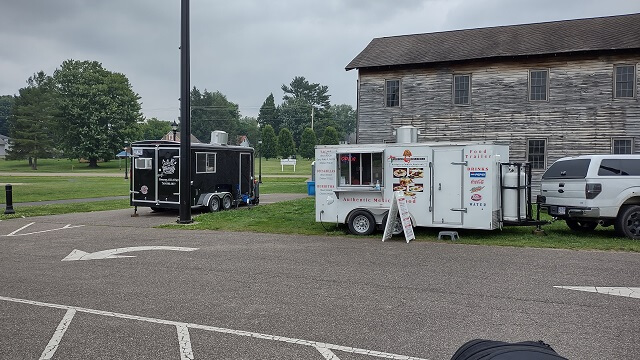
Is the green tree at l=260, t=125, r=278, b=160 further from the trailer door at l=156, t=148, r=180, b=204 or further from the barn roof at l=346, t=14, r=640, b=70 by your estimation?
the trailer door at l=156, t=148, r=180, b=204

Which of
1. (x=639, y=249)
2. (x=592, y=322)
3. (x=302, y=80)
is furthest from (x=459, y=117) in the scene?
(x=302, y=80)

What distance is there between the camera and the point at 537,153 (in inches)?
899

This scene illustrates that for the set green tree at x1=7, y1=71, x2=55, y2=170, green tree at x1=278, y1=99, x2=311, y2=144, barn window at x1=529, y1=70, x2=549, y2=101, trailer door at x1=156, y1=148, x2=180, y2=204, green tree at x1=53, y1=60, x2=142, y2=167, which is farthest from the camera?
green tree at x1=278, y1=99, x2=311, y2=144

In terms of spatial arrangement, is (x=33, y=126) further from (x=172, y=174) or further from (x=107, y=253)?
(x=107, y=253)

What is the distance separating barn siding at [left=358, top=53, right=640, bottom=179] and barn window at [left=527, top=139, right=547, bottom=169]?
0.23m

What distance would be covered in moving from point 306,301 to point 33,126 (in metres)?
87.4

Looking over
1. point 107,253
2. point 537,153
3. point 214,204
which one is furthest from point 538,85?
point 107,253

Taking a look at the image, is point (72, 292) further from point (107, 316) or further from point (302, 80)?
point (302, 80)

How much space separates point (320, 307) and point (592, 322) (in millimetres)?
3042

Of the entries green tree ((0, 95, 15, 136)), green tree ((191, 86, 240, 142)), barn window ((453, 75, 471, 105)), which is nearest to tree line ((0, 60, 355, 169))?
green tree ((191, 86, 240, 142))

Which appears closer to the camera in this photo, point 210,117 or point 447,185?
point 447,185

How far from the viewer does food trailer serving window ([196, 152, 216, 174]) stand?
17875 millimetres

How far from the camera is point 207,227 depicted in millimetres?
14258

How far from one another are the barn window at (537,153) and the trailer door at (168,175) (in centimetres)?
1562
